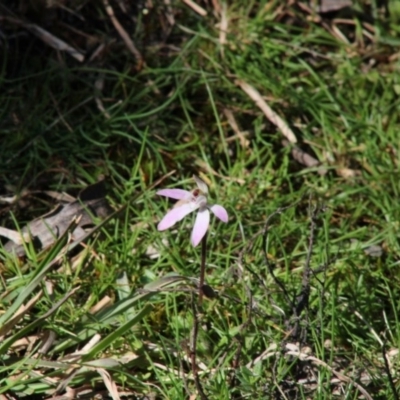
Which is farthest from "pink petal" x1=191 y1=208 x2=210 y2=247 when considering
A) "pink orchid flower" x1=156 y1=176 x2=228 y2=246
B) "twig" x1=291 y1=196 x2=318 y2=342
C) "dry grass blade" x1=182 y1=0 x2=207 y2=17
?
"dry grass blade" x1=182 y1=0 x2=207 y2=17

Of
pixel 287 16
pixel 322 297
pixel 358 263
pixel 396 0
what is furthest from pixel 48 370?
pixel 396 0

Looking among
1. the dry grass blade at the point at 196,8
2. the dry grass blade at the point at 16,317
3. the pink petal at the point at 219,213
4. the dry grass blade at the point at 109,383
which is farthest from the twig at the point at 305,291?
the dry grass blade at the point at 196,8

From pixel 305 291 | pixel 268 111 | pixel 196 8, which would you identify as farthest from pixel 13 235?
pixel 196 8

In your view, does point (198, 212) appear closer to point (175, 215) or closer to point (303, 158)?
point (175, 215)

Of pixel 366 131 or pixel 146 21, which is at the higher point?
pixel 146 21

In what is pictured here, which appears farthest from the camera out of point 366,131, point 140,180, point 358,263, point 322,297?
point 366,131

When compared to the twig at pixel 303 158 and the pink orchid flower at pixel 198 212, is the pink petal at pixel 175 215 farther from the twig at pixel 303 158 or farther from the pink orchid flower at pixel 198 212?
the twig at pixel 303 158

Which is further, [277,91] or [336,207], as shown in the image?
[277,91]

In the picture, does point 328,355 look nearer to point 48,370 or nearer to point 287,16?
point 48,370
